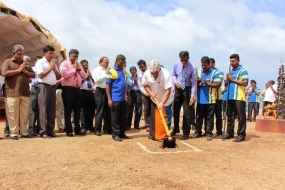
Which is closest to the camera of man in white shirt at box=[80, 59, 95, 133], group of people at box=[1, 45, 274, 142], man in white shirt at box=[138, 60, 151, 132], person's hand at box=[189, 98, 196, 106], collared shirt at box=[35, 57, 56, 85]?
group of people at box=[1, 45, 274, 142]

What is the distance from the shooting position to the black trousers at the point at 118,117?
642 centimetres

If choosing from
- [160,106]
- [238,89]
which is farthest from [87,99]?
[238,89]

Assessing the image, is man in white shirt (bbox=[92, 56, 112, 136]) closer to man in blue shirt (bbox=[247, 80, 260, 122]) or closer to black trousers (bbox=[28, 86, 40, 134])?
black trousers (bbox=[28, 86, 40, 134])

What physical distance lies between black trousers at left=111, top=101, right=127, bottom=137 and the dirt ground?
1.00 feet

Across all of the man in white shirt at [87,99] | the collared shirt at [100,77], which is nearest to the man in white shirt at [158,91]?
the collared shirt at [100,77]

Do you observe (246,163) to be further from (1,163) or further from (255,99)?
(255,99)

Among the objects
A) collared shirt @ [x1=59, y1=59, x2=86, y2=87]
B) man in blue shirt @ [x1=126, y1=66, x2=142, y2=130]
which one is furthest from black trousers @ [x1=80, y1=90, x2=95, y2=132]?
man in blue shirt @ [x1=126, y1=66, x2=142, y2=130]

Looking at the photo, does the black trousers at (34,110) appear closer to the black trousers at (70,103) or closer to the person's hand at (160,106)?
the black trousers at (70,103)

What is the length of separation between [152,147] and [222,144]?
1.36 meters

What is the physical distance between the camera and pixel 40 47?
41.8 feet

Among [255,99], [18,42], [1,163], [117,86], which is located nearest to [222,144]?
[117,86]

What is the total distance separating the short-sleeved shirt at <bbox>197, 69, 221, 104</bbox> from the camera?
665cm

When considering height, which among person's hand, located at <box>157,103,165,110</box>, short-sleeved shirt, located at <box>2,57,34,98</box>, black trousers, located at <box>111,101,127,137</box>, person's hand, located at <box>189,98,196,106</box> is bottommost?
black trousers, located at <box>111,101,127,137</box>

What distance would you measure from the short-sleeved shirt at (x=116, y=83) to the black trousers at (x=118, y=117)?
119 mm
